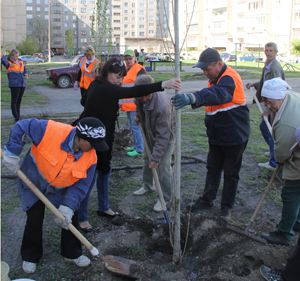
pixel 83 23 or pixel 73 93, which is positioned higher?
pixel 83 23

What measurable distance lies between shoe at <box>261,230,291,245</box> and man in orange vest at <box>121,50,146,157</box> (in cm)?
300

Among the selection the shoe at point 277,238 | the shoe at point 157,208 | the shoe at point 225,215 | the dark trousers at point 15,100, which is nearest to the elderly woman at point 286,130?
the shoe at point 277,238

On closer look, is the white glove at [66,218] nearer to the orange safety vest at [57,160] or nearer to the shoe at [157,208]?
the orange safety vest at [57,160]

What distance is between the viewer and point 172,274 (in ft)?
8.86

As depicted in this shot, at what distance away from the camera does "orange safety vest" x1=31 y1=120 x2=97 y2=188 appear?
244 cm

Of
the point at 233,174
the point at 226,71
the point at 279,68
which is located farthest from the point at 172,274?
the point at 279,68

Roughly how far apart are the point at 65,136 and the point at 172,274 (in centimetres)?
158

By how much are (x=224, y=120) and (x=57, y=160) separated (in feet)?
6.01

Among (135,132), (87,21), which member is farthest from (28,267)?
(87,21)

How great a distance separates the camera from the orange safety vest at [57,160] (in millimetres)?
2436

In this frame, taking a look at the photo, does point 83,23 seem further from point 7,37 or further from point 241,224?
point 241,224

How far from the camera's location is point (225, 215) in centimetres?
350

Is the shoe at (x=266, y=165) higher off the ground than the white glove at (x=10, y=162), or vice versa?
the white glove at (x=10, y=162)

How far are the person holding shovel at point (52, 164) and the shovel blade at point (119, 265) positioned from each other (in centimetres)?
42
